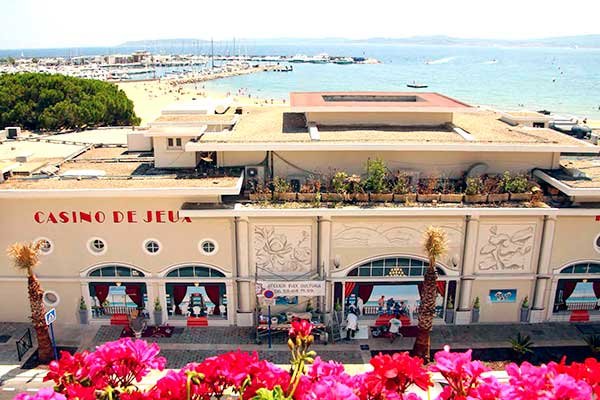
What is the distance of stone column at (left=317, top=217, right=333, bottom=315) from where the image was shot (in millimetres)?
23922

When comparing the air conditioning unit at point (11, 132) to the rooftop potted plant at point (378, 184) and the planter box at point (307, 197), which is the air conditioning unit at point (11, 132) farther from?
the rooftop potted plant at point (378, 184)

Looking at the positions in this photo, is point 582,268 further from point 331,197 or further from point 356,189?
point 331,197

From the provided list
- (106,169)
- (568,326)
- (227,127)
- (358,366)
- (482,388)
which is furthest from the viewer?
(227,127)

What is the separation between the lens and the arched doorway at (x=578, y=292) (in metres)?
25.3

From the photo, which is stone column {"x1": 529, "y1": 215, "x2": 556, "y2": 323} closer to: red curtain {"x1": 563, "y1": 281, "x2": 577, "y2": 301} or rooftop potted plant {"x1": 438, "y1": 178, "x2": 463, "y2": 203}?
red curtain {"x1": 563, "y1": 281, "x2": 577, "y2": 301}

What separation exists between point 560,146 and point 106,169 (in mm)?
22429

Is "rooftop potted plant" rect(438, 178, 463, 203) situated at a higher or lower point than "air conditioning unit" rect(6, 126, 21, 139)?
lower

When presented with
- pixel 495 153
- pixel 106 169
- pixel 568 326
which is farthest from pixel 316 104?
pixel 568 326

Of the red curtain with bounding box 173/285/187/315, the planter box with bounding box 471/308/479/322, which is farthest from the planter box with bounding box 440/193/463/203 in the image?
the red curtain with bounding box 173/285/187/315

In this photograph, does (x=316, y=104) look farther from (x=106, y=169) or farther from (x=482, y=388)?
(x=482, y=388)

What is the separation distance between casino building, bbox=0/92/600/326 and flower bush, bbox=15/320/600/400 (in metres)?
16.1

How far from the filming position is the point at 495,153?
86.7 feet

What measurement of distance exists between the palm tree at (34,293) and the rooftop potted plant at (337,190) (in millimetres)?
12420

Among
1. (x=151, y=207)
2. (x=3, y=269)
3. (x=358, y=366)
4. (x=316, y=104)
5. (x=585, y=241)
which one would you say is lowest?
(x=358, y=366)
